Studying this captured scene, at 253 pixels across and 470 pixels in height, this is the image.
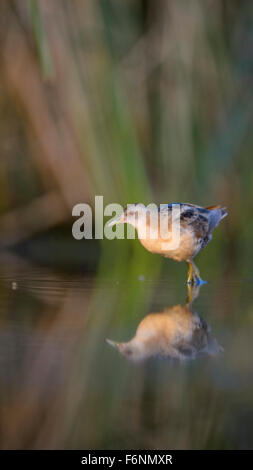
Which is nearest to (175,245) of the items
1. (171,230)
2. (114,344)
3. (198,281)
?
(171,230)

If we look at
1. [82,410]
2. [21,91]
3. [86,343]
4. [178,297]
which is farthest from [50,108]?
[82,410]

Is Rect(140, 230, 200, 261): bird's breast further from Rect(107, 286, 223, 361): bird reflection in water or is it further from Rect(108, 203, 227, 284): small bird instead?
Rect(107, 286, 223, 361): bird reflection in water

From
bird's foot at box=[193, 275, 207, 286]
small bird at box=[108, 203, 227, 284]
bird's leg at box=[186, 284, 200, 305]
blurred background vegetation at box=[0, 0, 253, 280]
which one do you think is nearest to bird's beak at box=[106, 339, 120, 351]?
bird's leg at box=[186, 284, 200, 305]

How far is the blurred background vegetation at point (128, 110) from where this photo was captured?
799 cm

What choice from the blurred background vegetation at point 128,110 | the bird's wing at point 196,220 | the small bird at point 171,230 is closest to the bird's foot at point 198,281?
the small bird at point 171,230

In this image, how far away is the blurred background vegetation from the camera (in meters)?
7.99

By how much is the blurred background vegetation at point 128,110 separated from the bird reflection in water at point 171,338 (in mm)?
3527

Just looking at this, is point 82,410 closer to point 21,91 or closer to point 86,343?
point 86,343

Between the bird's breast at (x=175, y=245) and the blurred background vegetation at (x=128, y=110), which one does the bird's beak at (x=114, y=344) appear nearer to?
the bird's breast at (x=175, y=245)

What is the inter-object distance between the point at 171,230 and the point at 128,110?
96.3 inches

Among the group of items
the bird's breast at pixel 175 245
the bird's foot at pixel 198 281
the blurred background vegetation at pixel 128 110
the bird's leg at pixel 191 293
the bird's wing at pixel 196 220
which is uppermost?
the blurred background vegetation at pixel 128 110

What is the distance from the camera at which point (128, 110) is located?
8164mm

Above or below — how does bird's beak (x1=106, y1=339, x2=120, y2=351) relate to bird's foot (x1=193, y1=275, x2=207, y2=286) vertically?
below

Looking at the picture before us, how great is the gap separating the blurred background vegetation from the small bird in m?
1.17
